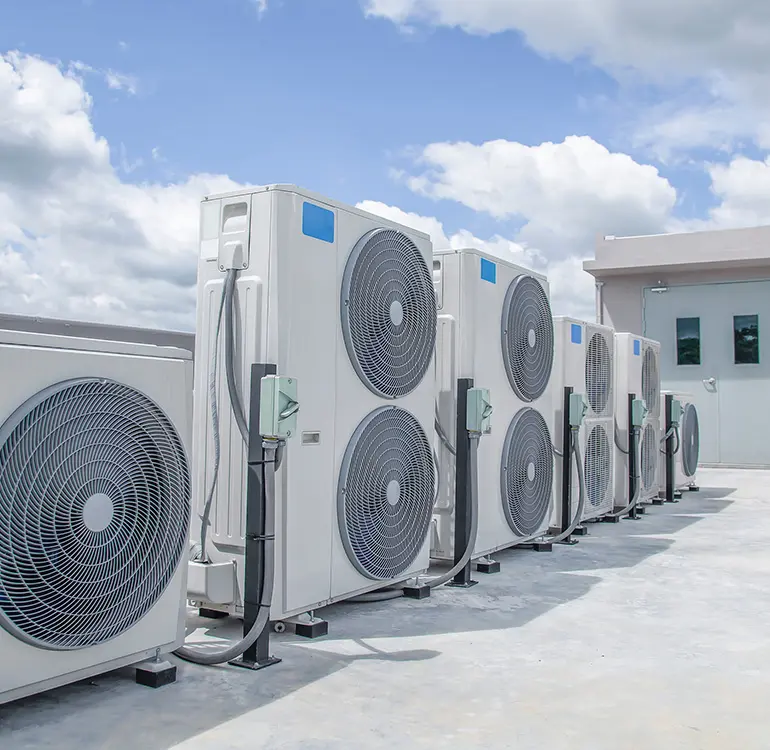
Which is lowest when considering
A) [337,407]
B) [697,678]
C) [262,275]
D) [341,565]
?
[697,678]

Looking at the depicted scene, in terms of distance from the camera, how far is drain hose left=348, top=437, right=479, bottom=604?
375 cm

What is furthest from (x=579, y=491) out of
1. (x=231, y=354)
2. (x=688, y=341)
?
(x=688, y=341)

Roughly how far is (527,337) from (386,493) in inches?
69.0

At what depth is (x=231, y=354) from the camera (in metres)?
3.06

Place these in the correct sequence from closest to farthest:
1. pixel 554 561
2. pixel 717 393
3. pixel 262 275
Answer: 1. pixel 262 275
2. pixel 554 561
3. pixel 717 393

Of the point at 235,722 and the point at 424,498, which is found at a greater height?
the point at 424,498

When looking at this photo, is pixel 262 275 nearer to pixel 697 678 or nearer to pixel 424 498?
pixel 424 498

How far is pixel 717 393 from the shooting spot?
12172 millimetres

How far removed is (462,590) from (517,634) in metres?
0.79

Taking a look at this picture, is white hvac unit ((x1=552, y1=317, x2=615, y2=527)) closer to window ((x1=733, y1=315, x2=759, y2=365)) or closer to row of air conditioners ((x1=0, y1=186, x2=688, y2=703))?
row of air conditioners ((x1=0, y1=186, x2=688, y2=703))

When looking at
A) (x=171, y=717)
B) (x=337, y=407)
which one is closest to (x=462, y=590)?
(x=337, y=407)

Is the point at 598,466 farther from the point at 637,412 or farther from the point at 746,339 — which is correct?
the point at 746,339

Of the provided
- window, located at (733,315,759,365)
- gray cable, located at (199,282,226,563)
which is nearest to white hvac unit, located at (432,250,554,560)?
gray cable, located at (199,282,226,563)

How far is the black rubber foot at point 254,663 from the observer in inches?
109
